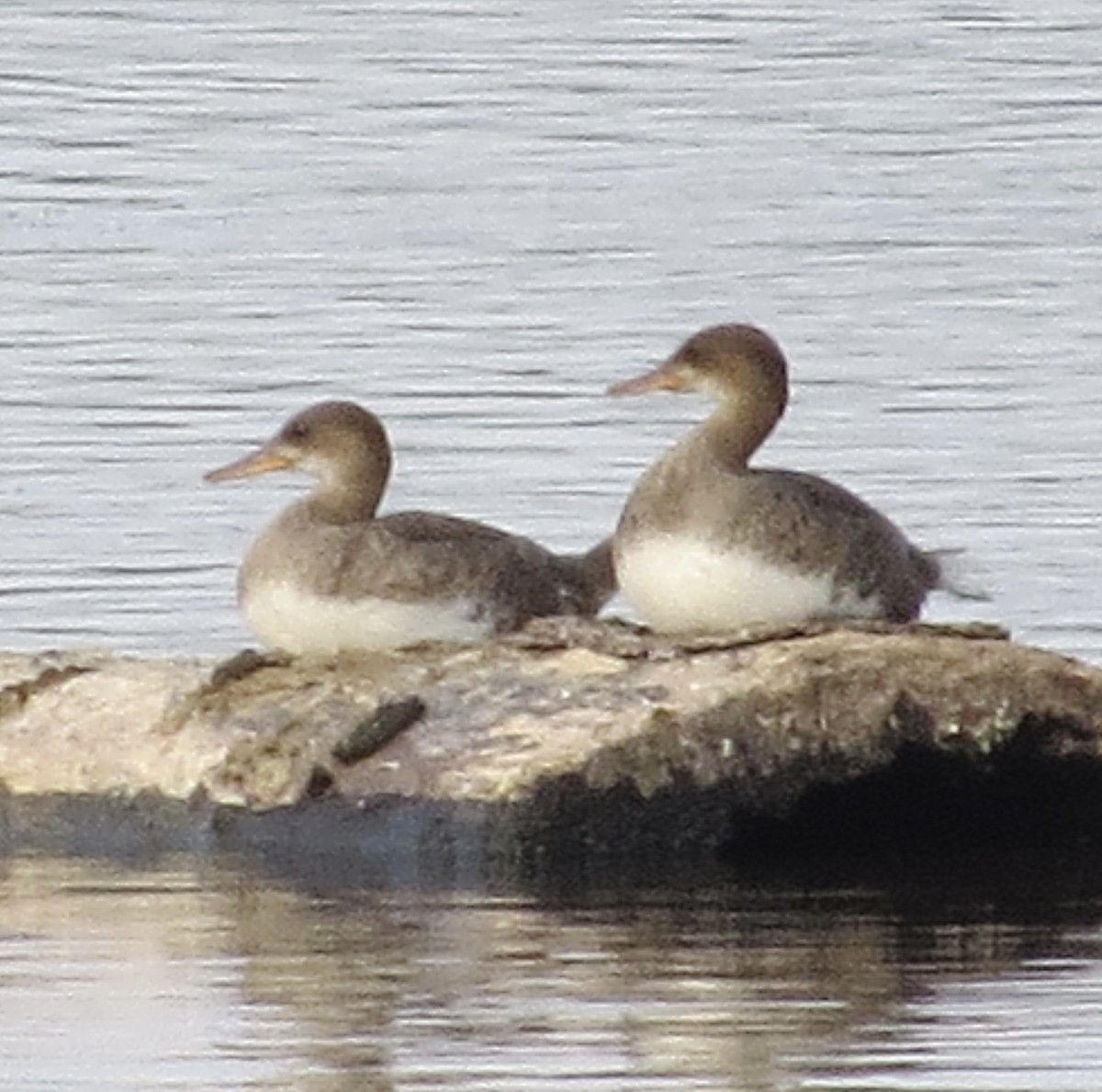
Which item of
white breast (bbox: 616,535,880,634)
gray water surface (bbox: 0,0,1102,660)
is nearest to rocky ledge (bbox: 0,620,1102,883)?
white breast (bbox: 616,535,880,634)

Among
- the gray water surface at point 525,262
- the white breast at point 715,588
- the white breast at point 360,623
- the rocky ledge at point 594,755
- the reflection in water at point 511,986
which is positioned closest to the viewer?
the reflection in water at point 511,986

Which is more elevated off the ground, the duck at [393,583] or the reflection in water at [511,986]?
the duck at [393,583]

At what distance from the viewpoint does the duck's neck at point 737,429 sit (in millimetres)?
14406

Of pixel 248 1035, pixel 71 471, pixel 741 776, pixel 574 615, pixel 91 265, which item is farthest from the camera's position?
pixel 91 265

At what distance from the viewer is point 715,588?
1384cm

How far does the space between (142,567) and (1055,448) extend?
356cm

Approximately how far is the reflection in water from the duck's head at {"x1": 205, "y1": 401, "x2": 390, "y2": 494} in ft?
5.83

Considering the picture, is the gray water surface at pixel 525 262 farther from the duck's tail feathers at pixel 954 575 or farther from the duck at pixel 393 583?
the duck at pixel 393 583

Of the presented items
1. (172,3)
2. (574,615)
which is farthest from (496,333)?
(172,3)

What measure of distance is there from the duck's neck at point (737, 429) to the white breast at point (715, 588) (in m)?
0.47

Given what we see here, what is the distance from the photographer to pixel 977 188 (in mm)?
26016

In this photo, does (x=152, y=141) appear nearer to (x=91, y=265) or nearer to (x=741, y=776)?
(x=91, y=265)

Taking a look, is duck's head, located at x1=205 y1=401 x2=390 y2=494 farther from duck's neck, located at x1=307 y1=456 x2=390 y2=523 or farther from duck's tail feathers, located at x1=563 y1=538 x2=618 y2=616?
duck's tail feathers, located at x1=563 y1=538 x2=618 y2=616

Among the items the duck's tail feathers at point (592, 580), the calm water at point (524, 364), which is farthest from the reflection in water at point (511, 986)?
the duck's tail feathers at point (592, 580)
